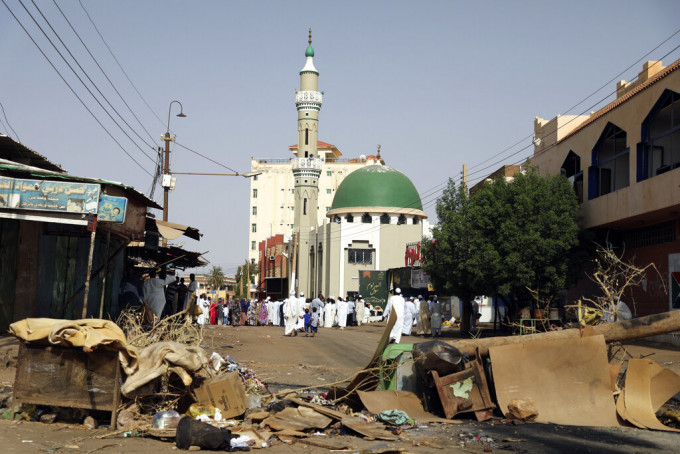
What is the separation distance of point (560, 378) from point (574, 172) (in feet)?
62.1

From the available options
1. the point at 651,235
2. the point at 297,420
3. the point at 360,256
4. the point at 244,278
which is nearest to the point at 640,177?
the point at 651,235

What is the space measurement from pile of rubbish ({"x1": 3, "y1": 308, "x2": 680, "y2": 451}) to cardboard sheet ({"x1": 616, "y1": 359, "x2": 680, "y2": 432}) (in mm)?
12

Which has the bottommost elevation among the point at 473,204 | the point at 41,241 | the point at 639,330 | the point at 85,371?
the point at 85,371

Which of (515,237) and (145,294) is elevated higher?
(515,237)

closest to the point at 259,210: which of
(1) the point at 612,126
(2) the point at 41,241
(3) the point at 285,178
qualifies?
(3) the point at 285,178

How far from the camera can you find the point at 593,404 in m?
8.47

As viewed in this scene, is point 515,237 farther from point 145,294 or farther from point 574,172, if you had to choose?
point 145,294

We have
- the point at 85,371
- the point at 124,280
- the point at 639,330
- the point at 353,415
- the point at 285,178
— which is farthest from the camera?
the point at 285,178

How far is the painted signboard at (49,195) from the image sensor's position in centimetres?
1040

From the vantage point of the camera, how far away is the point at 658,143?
21094 millimetres

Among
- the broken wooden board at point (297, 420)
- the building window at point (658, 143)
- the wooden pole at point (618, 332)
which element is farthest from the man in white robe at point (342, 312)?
the broken wooden board at point (297, 420)

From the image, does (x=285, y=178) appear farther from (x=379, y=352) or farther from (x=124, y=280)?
(x=379, y=352)

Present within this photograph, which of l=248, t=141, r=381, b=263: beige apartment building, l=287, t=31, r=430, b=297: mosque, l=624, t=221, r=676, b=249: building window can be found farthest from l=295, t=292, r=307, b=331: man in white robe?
l=248, t=141, r=381, b=263: beige apartment building

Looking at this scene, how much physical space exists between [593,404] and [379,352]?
107 inches
